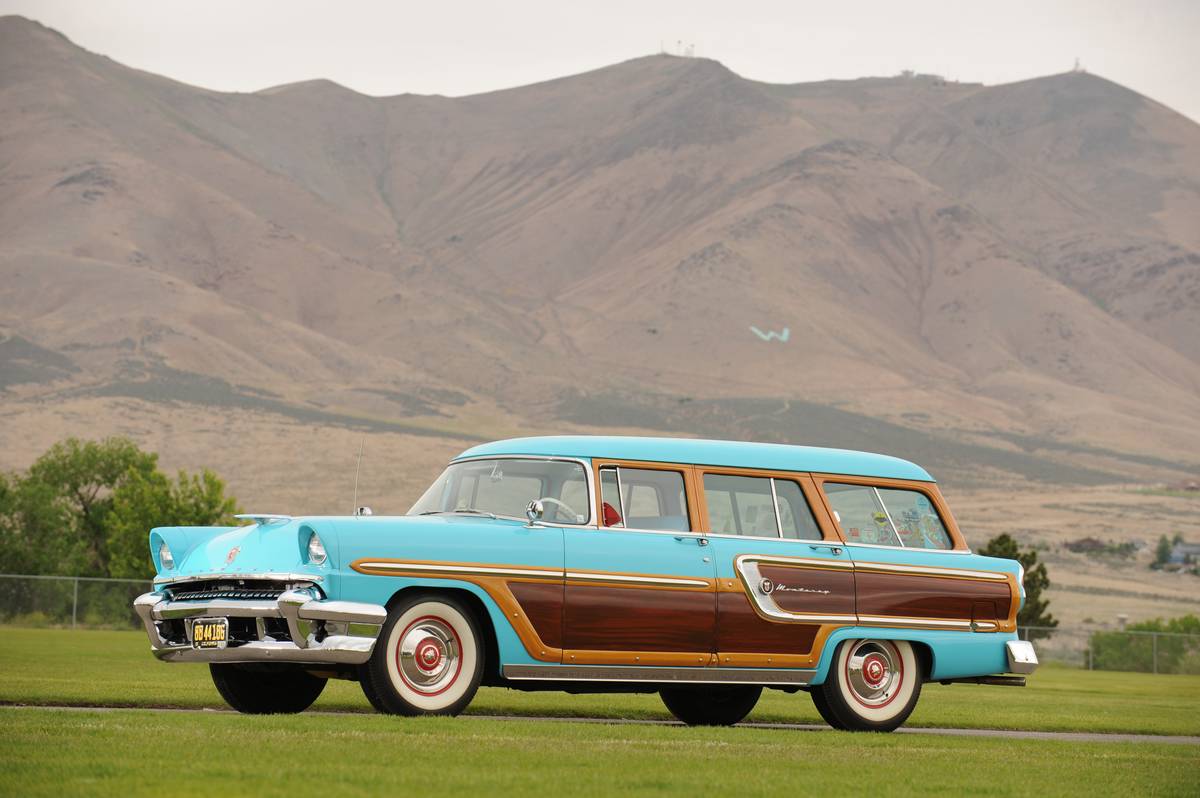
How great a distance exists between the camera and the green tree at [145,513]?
270ft

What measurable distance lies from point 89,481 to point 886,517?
275 ft

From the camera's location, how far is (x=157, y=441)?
521 feet

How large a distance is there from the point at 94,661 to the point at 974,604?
16591 mm

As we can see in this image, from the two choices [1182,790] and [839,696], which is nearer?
[1182,790]

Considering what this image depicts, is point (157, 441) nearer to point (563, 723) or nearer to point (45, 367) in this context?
point (45, 367)

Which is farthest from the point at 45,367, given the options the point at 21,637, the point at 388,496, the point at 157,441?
the point at 21,637

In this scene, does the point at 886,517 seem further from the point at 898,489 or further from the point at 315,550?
the point at 315,550

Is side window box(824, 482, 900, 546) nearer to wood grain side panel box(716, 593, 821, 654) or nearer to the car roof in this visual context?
the car roof

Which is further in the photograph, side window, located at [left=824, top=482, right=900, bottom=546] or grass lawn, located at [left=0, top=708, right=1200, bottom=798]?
side window, located at [left=824, top=482, right=900, bottom=546]

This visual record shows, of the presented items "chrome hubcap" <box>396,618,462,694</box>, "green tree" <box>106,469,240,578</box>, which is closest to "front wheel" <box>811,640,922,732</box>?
"chrome hubcap" <box>396,618,462,694</box>

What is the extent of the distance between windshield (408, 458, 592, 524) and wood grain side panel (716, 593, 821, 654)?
1436 mm

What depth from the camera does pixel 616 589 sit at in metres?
13.5

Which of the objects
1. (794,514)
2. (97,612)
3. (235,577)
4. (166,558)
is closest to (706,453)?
(794,514)

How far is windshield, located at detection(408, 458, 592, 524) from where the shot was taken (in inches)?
541
